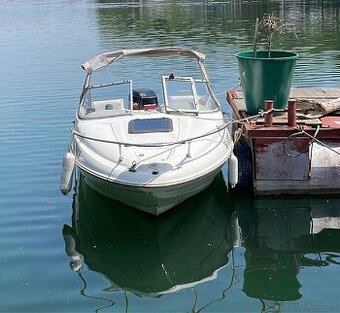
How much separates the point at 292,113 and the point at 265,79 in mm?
1128

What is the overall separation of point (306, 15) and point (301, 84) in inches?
1149

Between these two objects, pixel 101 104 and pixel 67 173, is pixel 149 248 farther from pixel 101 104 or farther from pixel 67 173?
pixel 101 104

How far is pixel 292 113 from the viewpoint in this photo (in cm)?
966

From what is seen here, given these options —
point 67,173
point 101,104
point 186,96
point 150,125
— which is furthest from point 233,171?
point 101,104

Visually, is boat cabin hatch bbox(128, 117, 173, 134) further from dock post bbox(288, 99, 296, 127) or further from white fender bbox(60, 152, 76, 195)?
dock post bbox(288, 99, 296, 127)

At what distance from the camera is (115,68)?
24219mm

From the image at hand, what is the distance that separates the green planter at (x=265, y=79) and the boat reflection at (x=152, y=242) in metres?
1.91

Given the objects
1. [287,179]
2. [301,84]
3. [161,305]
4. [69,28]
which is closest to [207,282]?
[161,305]

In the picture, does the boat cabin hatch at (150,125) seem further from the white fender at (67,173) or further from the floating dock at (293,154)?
the floating dock at (293,154)

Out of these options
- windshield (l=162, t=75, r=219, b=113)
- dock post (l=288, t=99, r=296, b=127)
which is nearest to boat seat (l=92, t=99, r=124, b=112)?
windshield (l=162, t=75, r=219, b=113)

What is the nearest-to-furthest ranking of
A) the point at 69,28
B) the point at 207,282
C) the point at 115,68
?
1. the point at 207,282
2. the point at 115,68
3. the point at 69,28

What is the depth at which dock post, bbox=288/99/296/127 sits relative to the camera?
9603 mm

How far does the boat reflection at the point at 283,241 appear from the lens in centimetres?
734

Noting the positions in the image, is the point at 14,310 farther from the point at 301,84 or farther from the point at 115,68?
the point at 115,68
